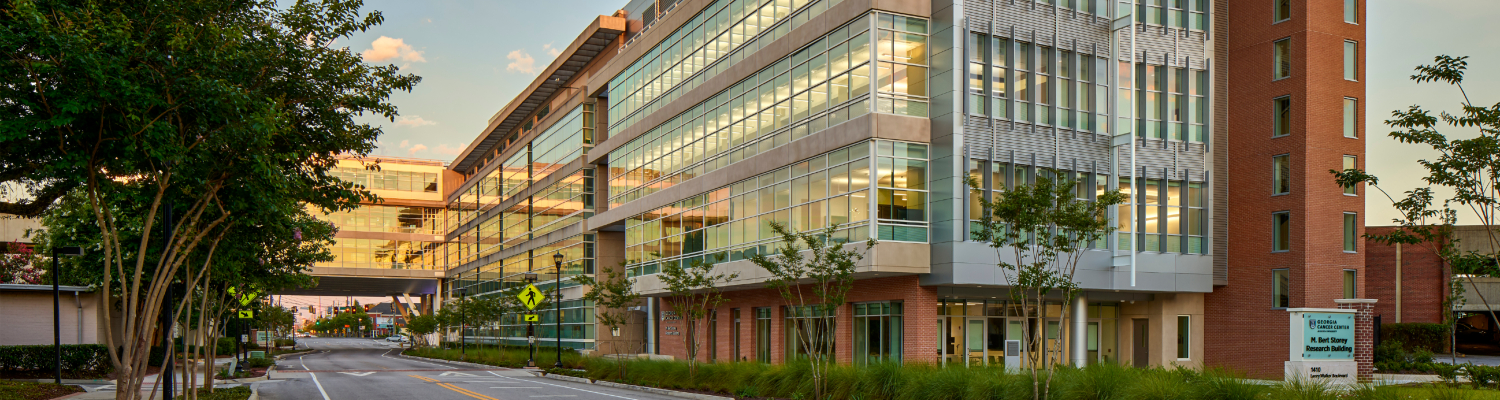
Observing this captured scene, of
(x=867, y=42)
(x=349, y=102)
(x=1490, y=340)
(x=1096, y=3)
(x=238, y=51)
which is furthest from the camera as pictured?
(x=1490, y=340)

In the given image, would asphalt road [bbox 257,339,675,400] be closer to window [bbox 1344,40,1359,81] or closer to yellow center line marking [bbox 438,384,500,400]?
yellow center line marking [bbox 438,384,500,400]

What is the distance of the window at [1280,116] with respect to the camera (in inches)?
1401

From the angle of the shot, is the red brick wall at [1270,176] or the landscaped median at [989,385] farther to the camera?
the red brick wall at [1270,176]

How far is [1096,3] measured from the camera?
3484 cm

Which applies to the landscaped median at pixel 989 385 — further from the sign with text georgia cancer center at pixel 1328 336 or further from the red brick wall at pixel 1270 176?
the red brick wall at pixel 1270 176

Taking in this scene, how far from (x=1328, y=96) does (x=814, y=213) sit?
56.7 feet

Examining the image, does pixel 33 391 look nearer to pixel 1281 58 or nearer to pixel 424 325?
pixel 1281 58

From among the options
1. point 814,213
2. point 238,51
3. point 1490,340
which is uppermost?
point 238,51

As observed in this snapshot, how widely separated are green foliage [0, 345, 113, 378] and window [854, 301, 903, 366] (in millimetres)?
25072

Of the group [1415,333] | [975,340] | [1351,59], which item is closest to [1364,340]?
[1351,59]

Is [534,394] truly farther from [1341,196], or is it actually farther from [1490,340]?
[1490,340]

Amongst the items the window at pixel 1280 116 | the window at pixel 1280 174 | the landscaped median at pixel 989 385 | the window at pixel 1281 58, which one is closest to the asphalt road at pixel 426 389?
the landscaped median at pixel 989 385

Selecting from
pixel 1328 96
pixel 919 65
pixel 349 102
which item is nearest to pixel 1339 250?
pixel 1328 96

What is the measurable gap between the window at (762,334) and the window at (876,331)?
5980mm
